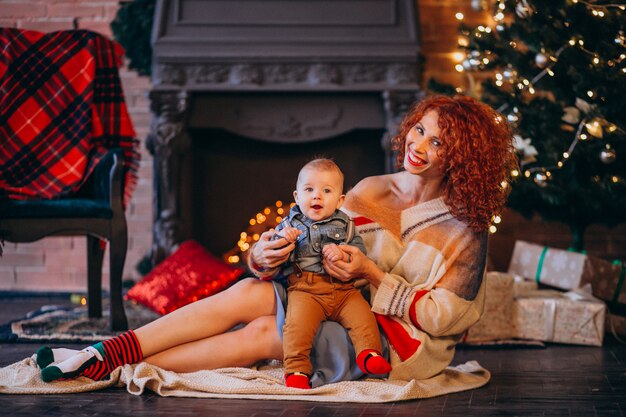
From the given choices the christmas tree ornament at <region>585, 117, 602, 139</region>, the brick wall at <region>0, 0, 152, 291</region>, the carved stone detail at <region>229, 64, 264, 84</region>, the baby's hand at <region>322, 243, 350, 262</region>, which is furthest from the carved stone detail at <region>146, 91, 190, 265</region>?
the baby's hand at <region>322, 243, 350, 262</region>

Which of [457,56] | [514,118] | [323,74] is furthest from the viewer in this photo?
[457,56]

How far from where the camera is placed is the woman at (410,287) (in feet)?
7.07

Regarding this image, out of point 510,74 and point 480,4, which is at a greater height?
point 480,4

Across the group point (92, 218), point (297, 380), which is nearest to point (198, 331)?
point (297, 380)

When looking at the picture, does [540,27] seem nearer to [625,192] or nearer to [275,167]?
[625,192]

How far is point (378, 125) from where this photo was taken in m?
4.40

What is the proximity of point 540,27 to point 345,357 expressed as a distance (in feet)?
6.21

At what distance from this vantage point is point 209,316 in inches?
87.7

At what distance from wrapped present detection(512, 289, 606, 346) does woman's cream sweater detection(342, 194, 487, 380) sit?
103 centimetres

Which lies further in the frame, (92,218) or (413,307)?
(92,218)

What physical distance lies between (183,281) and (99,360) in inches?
61.5

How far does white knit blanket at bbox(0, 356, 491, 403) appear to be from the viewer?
6.94ft

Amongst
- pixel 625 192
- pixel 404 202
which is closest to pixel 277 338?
pixel 404 202

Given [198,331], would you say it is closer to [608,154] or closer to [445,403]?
[445,403]
